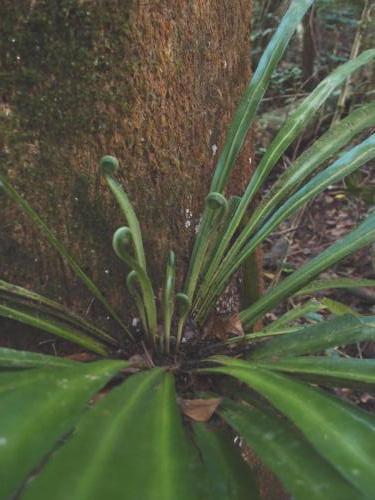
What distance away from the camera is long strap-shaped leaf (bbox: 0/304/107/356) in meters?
0.93

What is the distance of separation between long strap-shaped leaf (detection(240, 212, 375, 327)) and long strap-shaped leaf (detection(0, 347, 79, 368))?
1.36 ft

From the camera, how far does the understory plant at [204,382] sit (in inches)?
21.9

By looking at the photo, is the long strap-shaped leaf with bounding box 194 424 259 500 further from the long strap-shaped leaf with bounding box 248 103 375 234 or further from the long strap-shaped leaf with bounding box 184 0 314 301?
the long strap-shaped leaf with bounding box 248 103 375 234

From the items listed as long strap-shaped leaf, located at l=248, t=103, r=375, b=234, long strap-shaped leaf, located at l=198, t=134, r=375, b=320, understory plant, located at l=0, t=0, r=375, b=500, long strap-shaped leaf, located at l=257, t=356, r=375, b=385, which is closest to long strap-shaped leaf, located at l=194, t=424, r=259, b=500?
understory plant, located at l=0, t=0, r=375, b=500

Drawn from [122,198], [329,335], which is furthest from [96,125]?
[329,335]

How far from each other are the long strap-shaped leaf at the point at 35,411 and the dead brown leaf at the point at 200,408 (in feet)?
0.68

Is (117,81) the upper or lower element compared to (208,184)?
upper

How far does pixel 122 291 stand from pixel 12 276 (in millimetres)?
202

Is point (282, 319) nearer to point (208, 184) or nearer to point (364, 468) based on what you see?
point (208, 184)

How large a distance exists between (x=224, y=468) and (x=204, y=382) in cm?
27

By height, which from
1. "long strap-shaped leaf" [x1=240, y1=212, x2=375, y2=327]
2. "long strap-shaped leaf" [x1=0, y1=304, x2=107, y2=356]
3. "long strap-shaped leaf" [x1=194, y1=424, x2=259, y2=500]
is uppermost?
"long strap-shaped leaf" [x1=240, y1=212, x2=375, y2=327]

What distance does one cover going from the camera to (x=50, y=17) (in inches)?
37.9

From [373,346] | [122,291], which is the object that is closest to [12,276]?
[122,291]

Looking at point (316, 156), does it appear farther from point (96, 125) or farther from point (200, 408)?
point (200, 408)
